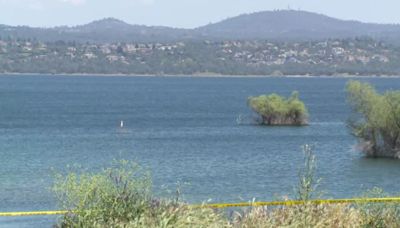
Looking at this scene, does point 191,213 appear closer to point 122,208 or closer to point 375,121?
point 122,208

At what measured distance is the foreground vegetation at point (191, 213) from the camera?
22.0 meters

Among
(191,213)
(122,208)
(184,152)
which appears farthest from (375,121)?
(191,213)

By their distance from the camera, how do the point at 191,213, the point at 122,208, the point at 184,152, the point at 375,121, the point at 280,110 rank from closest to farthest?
the point at 191,213 < the point at 122,208 < the point at 375,121 < the point at 184,152 < the point at 280,110

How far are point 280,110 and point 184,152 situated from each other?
32009 millimetres

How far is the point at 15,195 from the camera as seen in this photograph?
4869 centimetres

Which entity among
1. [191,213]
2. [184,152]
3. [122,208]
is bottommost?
[184,152]

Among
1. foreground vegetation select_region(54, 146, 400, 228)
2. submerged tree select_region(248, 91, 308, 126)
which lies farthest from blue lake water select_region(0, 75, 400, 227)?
foreground vegetation select_region(54, 146, 400, 228)

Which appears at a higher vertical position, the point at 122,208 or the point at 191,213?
the point at 191,213

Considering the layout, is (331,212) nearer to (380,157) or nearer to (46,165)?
(46,165)

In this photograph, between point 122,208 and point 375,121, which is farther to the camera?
point 375,121

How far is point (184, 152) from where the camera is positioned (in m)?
76.8

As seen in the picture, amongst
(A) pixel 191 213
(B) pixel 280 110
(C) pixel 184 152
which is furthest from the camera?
(B) pixel 280 110

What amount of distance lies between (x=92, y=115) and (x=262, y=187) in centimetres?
7226

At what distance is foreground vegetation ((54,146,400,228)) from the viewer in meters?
22.0
